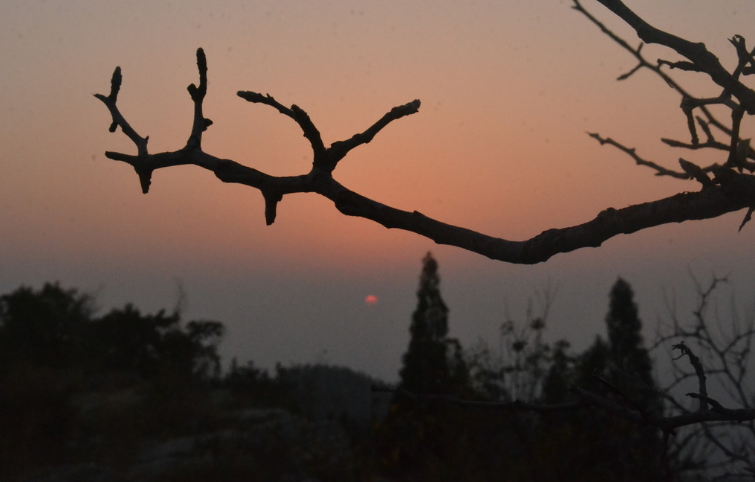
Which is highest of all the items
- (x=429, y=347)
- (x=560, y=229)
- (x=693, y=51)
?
(x=429, y=347)

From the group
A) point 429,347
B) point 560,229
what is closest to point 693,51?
point 560,229

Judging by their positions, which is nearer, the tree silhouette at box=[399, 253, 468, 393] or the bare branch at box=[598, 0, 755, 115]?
the bare branch at box=[598, 0, 755, 115]

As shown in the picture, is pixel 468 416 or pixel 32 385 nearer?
pixel 468 416

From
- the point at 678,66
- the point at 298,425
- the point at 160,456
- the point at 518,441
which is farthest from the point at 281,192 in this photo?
the point at 298,425

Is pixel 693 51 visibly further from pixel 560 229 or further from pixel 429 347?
pixel 429 347

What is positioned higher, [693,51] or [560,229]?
[693,51]

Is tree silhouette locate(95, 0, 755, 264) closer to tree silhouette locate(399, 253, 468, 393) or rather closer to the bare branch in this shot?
the bare branch

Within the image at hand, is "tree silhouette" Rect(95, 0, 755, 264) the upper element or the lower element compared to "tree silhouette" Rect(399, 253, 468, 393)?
lower

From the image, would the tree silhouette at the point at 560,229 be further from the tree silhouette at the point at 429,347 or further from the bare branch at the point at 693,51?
the tree silhouette at the point at 429,347

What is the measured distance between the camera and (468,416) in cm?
887

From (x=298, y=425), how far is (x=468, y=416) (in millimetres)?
3057

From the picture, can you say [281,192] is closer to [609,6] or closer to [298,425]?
[609,6]

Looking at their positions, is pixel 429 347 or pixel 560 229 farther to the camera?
pixel 429 347

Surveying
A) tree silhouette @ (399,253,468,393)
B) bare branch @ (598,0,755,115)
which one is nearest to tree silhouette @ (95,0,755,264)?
bare branch @ (598,0,755,115)
